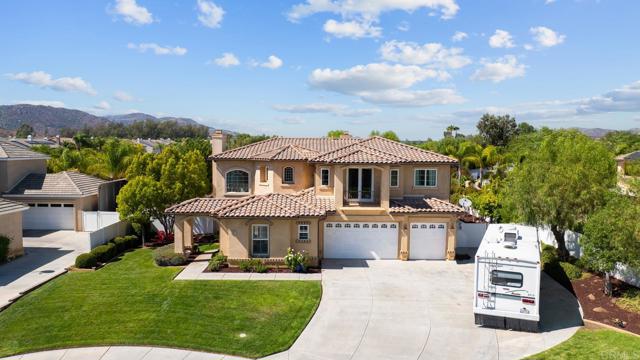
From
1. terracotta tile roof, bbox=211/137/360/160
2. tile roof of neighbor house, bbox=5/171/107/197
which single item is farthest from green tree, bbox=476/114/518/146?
tile roof of neighbor house, bbox=5/171/107/197

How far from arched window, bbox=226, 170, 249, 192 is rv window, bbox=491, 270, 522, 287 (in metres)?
17.4

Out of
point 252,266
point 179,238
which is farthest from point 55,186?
point 252,266

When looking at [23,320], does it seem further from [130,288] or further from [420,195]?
[420,195]

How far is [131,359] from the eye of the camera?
41.8 ft

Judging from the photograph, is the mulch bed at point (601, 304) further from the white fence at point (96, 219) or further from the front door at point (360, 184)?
the white fence at point (96, 219)

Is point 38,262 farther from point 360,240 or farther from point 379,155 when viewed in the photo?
point 379,155

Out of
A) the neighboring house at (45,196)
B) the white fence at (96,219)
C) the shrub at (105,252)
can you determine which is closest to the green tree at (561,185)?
the shrub at (105,252)

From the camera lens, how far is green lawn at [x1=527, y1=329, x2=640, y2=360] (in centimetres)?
1289

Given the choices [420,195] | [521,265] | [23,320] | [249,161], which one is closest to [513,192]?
[420,195]

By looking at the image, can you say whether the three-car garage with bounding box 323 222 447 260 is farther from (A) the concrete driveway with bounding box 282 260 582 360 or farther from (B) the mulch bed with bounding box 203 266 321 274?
(B) the mulch bed with bounding box 203 266 321 274

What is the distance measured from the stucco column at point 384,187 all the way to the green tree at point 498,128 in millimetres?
74117

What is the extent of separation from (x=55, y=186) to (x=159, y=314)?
67.4 feet

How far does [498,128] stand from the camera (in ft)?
291

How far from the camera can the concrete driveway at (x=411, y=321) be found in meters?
13.4
